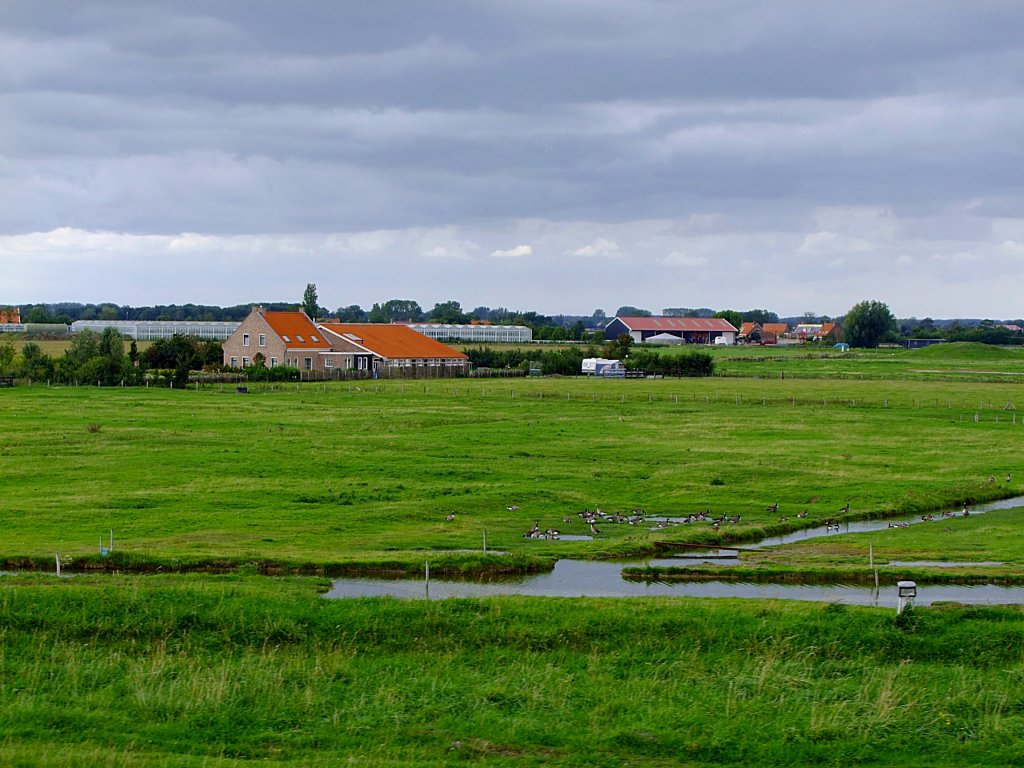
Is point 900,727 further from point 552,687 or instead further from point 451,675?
point 451,675

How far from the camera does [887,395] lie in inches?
3519

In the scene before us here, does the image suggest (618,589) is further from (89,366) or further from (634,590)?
(89,366)

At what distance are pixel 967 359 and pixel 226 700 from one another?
569ft

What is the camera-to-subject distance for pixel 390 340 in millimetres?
113812

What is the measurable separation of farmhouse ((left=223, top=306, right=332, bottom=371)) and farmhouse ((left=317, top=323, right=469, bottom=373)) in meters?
1.14

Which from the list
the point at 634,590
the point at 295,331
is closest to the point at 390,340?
the point at 295,331

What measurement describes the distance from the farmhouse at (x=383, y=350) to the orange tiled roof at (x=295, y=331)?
84 centimetres

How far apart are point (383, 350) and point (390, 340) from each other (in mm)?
4839

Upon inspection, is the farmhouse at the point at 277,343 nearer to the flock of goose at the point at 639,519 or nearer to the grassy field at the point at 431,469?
the grassy field at the point at 431,469

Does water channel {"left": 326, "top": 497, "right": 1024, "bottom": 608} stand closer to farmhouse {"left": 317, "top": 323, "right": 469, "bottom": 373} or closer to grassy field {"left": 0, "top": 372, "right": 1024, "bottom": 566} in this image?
grassy field {"left": 0, "top": 372, "right": 1024, "bottom": 566}

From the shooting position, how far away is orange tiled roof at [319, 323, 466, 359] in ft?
359

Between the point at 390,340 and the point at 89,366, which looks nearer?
the point at 89,366

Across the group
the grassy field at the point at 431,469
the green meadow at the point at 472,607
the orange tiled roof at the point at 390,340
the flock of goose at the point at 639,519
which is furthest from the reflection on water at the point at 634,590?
the orange tiled roof at the point at 390,340

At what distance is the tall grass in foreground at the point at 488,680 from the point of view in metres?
15.4
